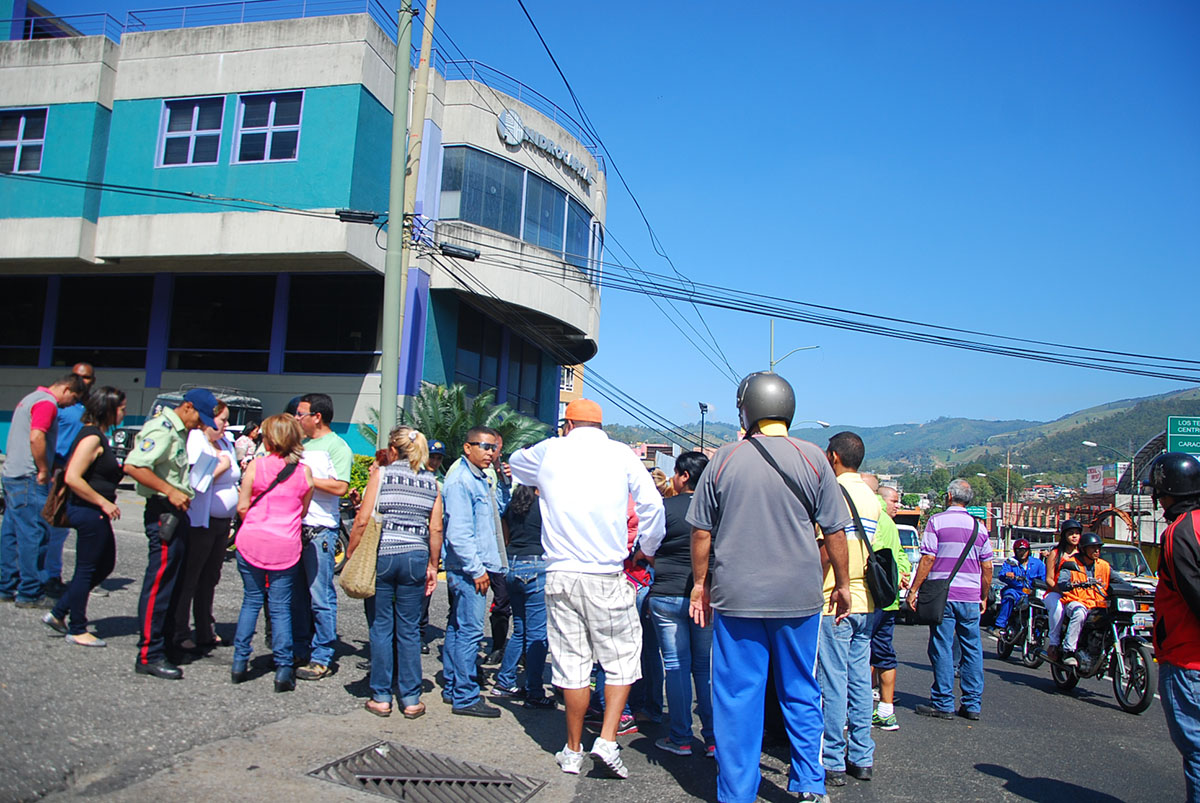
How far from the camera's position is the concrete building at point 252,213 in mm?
18109

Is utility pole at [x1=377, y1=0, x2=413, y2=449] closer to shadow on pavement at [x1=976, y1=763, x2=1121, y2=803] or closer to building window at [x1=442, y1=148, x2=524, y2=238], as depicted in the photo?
shadow on pavement at [x1=976, y1=763, x2=1121, y2=803]

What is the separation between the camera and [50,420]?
6.46m

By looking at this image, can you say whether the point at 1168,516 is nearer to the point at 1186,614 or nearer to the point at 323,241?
the point at 1186,614

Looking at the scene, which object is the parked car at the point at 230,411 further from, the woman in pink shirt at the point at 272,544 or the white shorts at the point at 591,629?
the white shorts at the point at 591,629

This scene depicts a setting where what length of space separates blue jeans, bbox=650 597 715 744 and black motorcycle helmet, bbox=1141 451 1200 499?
246 centimetres

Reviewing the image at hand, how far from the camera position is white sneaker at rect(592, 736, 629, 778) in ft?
14.6

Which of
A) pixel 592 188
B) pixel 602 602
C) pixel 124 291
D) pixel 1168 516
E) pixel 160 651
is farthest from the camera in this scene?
pixel 592 188

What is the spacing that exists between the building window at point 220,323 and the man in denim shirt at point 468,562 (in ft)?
53.3

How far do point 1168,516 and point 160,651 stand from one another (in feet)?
19.5

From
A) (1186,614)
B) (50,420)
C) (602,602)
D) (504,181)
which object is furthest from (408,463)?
(504,181)

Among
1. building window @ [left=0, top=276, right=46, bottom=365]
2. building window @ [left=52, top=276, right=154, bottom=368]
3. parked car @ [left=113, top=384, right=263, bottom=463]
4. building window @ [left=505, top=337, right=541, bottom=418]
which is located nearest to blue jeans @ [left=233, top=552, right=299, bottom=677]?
parked car @ [left=113, top=384, right=263, bottom=463]

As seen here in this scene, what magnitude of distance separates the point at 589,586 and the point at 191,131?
18.4 m

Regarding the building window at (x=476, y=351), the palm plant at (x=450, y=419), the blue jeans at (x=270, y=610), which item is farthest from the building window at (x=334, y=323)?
the blue jeans at (x=270, y=610)

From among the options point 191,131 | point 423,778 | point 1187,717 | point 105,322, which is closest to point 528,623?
Answer: point 423,778
